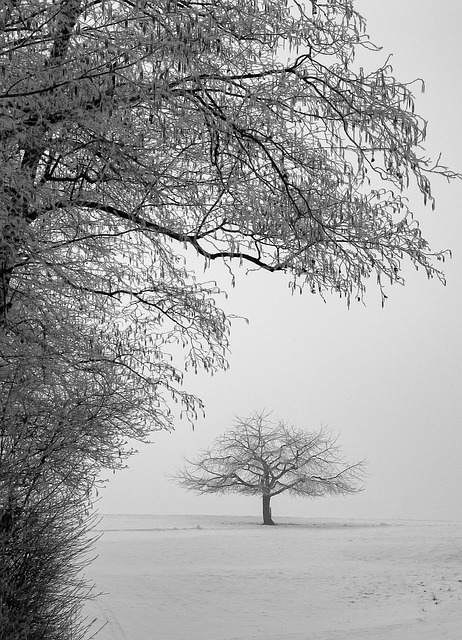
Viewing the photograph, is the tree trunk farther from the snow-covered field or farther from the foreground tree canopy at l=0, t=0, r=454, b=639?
the foreground tree canopy at l=0, t=0, r=454, b=639

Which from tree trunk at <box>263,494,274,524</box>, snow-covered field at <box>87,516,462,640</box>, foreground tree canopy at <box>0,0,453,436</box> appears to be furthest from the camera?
tree trunk at <box>263,494,274,524</box>

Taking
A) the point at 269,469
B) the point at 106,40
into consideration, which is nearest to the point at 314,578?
the point at 106,40

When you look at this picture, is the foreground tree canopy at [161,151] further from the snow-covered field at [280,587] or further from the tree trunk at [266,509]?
the tree trunk at [266,509]

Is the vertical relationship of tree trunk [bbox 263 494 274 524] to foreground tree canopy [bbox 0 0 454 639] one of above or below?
below

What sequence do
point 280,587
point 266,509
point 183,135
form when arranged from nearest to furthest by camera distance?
point 183,135, point 280,587, point 266,509

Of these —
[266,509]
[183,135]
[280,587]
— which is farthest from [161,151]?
[266,509]

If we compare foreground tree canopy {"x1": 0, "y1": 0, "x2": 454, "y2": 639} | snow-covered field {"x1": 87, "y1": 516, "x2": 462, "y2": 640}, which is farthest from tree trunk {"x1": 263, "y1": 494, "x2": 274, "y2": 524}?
foreground tree canopy {"x1": 0, "y1": 0, "x2": 454, "y2": 639}

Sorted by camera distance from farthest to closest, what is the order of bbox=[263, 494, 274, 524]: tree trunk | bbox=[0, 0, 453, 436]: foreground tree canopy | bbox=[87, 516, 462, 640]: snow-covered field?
bbox=[263, 494, 274, 524]: tree trunk
bbox=[87, 516, 462, 640]: snow-covered field
bbox=[0, 0, 453, 436]: foreground tree canopy

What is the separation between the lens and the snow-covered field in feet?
37.9

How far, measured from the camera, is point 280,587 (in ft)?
50.4

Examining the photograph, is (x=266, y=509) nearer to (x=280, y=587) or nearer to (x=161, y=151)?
(x=280, y=587)

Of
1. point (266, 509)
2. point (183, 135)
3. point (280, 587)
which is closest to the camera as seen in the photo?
point (183, 135)

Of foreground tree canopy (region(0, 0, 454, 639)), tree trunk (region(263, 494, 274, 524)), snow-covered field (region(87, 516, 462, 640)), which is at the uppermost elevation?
foreground tree canopy (region(0, 0, 454, 639))

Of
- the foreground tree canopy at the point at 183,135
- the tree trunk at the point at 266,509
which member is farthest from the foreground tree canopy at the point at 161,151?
the tree trunk at the point at 266,509
